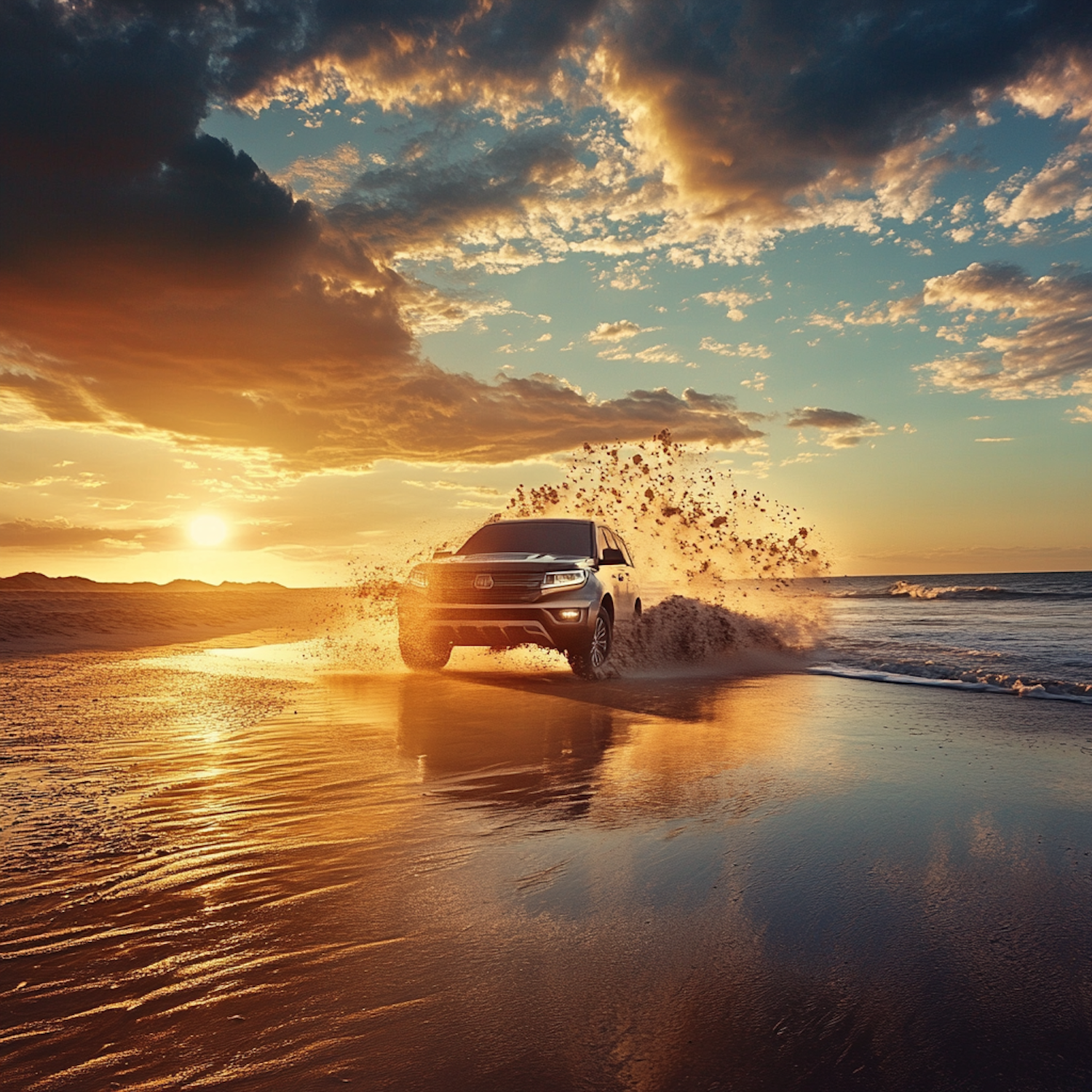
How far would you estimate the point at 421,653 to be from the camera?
11562 millimetres

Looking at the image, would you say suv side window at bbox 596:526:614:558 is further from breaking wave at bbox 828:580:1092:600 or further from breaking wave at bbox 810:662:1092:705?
breaking wave at bbox 828:580:1092:600

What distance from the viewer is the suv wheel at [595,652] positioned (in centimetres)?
1045

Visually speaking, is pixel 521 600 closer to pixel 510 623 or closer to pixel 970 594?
pixel 510 623

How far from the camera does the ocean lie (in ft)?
35.9

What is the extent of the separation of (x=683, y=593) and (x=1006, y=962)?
54.8 feet

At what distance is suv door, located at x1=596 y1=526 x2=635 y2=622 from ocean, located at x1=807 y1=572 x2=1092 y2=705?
10.0 feet

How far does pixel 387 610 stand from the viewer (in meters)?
16.9

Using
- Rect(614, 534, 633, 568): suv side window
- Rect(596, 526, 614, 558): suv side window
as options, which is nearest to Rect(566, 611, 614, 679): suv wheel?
Rect(596, 526, 614, 558): suv side window

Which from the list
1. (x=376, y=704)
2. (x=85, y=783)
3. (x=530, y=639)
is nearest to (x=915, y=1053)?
(x=85, y=783)

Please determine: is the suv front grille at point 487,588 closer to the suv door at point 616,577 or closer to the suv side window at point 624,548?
the suv door at point 616,577

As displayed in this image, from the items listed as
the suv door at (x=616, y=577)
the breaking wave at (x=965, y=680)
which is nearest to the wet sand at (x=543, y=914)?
the breaking wave at (x=965, y=680)

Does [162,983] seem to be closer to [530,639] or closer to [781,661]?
[530,639]

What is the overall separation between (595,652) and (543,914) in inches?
299

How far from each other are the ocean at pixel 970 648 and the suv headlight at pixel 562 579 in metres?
4.37
